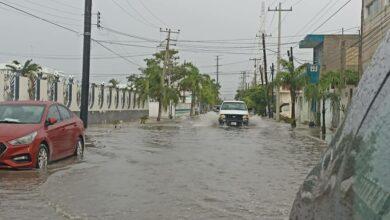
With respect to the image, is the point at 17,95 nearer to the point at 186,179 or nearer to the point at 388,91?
the point at 186,179

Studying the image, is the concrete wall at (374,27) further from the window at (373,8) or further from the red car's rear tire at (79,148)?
the red car's rear tire at (79,148)

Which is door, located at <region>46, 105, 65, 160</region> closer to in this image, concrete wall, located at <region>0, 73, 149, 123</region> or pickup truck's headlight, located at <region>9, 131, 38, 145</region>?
pickup truck's headlight, located at <region>9, 131, 38, 145</region>

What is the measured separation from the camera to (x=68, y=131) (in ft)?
45.2

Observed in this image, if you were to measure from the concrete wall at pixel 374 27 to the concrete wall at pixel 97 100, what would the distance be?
54.7 feet

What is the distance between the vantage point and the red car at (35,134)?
447 inches

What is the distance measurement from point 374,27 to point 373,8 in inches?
109

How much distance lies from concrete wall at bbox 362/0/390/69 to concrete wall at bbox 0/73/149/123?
1668 centimetres

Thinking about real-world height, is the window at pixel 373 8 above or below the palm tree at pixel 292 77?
above

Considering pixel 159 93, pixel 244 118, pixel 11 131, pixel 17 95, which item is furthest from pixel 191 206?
pixel 159 93

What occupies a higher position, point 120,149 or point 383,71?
point 383,71

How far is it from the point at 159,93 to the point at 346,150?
5228cm

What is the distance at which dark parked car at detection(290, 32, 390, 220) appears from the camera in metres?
2.36

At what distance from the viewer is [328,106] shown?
3884 cm

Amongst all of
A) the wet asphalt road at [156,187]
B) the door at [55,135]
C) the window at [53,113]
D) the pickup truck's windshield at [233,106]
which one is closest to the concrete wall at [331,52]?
the pickup truck's windshield at [233,106]
